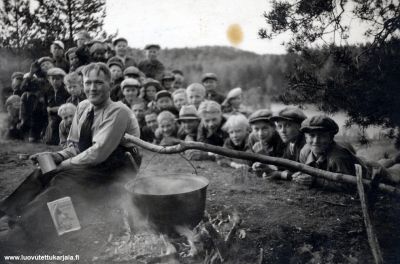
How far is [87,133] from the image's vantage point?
4078 mm

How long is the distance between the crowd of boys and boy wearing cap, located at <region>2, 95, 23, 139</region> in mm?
20

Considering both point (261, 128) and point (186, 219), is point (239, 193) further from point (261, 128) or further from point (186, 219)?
point (186, 219)

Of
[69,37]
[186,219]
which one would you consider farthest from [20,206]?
[69,37]

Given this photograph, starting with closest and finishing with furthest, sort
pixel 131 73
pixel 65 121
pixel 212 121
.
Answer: pixel 65 121 → pixel 212 121 → pixel 131 73

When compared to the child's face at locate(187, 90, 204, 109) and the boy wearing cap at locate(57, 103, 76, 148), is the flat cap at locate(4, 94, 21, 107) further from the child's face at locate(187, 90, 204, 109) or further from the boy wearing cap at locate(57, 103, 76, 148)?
the child's face at locate(187, 90, 204, 109)

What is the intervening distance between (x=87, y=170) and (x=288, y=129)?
2990mm

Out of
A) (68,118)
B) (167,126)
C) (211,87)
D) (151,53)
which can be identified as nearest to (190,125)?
(167,126)

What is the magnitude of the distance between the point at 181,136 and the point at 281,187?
2.96 metres

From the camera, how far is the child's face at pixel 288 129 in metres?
5.08

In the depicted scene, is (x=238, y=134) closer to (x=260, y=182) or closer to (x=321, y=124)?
(x=260, y=182)

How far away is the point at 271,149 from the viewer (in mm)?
5406

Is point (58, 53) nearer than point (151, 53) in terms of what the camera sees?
Yes

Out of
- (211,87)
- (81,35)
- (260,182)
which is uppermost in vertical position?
(81,35)

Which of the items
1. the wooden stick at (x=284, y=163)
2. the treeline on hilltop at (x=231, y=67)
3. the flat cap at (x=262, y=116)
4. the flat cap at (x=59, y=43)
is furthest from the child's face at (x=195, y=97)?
the treeline on hilltop at (x=231, y=67)
